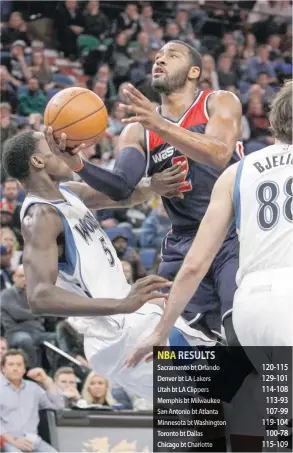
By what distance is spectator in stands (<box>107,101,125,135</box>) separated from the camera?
1248 cm

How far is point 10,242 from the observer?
9766 mm

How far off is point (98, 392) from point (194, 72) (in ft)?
11.8

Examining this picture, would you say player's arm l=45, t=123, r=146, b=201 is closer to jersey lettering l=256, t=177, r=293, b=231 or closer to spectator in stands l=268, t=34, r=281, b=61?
jersey lettering l=256, t=177, r=293, b=231

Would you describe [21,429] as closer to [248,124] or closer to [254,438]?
[254,438]

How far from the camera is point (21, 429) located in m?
7.64

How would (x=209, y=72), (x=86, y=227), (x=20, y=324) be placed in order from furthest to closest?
(x=209, y=72)
(x=20, y=324)
(x=86, y=227)

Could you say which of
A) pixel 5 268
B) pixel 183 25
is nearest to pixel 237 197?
pixel 5 268

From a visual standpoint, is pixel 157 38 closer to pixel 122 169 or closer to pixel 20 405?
pixel 20 405

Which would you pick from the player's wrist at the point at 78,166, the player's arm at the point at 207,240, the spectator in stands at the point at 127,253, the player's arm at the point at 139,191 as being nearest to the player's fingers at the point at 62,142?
the player's wrist at the point at 78,166

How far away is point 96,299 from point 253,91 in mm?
9828

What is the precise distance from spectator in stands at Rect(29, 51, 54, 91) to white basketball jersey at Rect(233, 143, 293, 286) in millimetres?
9065

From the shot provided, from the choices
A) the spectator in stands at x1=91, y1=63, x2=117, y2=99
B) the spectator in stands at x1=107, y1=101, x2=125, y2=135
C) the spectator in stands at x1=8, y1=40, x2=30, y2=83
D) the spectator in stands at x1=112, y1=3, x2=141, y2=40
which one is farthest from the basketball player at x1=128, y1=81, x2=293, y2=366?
the spectator in stands at x1=112, y1=3, x2=141, y2=40

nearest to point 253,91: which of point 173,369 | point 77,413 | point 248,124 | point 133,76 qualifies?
point 248,124

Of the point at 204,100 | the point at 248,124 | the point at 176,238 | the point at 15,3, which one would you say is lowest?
the point at 176,238
